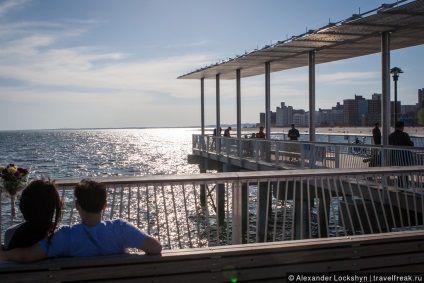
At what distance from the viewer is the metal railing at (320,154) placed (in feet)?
42.5

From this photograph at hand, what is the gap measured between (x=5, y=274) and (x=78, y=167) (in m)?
61.8

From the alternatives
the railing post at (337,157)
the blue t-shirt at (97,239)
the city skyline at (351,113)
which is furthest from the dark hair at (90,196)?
the city skyline at (351,113)

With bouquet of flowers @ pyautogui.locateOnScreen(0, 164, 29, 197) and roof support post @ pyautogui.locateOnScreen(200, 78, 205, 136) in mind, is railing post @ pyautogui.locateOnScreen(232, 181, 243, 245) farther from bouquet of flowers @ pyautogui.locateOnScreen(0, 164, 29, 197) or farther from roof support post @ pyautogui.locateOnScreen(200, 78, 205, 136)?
roof support post @ pyautogui.locateOnScreen(200, 78, 205, 136)

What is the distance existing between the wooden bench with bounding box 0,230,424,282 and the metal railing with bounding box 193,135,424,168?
8143 mm

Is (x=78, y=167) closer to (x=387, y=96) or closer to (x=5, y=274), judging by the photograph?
(x=387, y=96)

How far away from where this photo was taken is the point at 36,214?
375 centimetres

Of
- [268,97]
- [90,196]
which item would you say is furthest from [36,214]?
[268,97]

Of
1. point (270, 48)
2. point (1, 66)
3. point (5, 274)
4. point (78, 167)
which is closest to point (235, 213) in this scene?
point (5, 274)

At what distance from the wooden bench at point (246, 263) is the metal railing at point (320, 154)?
8143mm

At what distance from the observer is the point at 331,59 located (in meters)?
24.0

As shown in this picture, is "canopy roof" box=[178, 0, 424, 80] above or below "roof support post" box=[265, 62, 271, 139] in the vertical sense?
above

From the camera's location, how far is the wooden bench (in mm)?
3674

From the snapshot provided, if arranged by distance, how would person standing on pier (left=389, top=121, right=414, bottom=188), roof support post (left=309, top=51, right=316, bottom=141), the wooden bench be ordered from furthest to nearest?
roof support post (left=309, top=51, right=316, bottom=141) → person standing on pier (left=389, top=121, right=414, bottom=188) → the wooden bench

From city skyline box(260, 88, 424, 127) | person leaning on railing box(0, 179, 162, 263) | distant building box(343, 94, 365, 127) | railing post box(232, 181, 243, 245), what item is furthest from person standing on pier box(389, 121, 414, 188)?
distant building box(343, 94, 365, 127)
